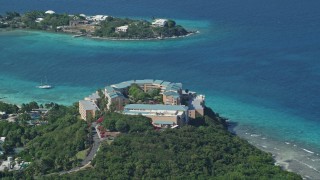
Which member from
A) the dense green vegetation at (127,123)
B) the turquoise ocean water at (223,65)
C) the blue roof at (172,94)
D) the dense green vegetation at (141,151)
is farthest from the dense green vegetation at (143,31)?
the dense green vegetation at (127,123)

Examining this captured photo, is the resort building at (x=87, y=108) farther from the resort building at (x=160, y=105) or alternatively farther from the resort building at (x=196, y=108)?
the resort building at (x=196, y=108)

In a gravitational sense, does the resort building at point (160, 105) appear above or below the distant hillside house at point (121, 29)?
below

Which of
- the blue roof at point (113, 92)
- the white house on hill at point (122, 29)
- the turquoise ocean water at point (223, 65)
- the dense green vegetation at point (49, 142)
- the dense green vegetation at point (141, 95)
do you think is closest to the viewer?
the dense green vegetation at point (49, 142)

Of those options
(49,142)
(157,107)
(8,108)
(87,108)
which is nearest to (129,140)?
(49,142)

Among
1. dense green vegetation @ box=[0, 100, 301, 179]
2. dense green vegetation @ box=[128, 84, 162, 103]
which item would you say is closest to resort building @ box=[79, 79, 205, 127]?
dense green vegetation @ box=[128, 84, 162, 103]

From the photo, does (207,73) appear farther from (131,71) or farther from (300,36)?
(300,36)

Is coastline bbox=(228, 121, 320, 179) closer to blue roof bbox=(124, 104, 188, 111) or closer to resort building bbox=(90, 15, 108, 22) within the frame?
blue roof bbox=(124, 104, 188, 111)

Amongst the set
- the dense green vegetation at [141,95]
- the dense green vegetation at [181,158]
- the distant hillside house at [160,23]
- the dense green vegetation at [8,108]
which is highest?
the distant hillside house at [160,23]
